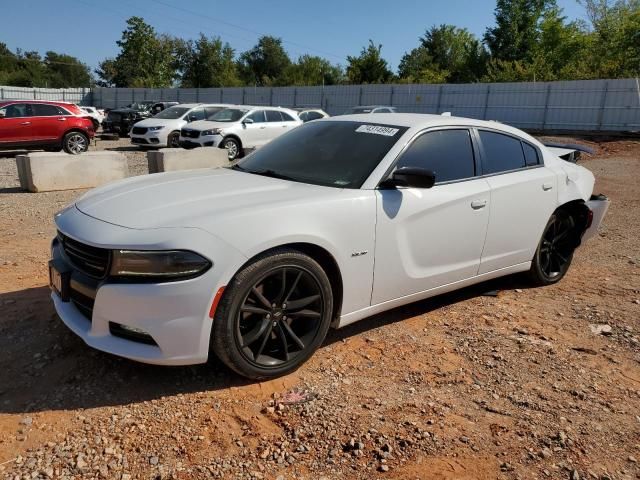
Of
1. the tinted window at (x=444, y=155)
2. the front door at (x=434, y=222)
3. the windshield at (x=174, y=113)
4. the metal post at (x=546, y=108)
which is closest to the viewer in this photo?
the front door at (x=434, y=222)

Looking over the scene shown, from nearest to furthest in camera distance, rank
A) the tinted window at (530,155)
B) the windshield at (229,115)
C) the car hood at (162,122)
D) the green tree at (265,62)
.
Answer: the tinted window at (530,155), the windshield at (229,115), the car hood at (162,122), the green tree at (265,62)

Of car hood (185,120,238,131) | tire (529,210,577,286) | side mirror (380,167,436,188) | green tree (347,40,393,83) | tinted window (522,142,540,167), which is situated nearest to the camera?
side mirror (380,167,436,188)

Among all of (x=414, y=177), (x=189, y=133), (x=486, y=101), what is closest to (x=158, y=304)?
(x=414, y=177)

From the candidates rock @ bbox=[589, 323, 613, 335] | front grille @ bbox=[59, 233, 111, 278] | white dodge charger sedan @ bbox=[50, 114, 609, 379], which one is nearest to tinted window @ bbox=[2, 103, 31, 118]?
white dodge charger sedan @ bbox=[50, 114, 609, 379]

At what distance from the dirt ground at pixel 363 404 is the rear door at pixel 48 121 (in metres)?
11.9

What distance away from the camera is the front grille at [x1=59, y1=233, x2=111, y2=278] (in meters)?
2.82

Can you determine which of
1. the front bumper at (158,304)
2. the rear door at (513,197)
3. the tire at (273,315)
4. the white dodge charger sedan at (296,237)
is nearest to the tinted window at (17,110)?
the white dodge charger sedan at (296,237)

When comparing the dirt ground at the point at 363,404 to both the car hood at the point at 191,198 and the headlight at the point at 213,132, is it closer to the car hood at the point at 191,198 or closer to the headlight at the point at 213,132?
the car hood at the point at 191,198

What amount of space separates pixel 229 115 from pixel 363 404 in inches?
559

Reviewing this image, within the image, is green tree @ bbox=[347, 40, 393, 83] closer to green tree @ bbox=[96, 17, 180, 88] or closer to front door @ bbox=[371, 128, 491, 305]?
green tree @ bbox=[96, 17, 180, 88]

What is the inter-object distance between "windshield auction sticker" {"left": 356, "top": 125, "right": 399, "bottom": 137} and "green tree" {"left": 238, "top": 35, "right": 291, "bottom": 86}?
7259cm

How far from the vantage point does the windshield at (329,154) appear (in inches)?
143

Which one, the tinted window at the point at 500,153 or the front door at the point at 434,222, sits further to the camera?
the tinted window at the point at 500,153

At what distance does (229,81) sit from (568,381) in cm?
6365
